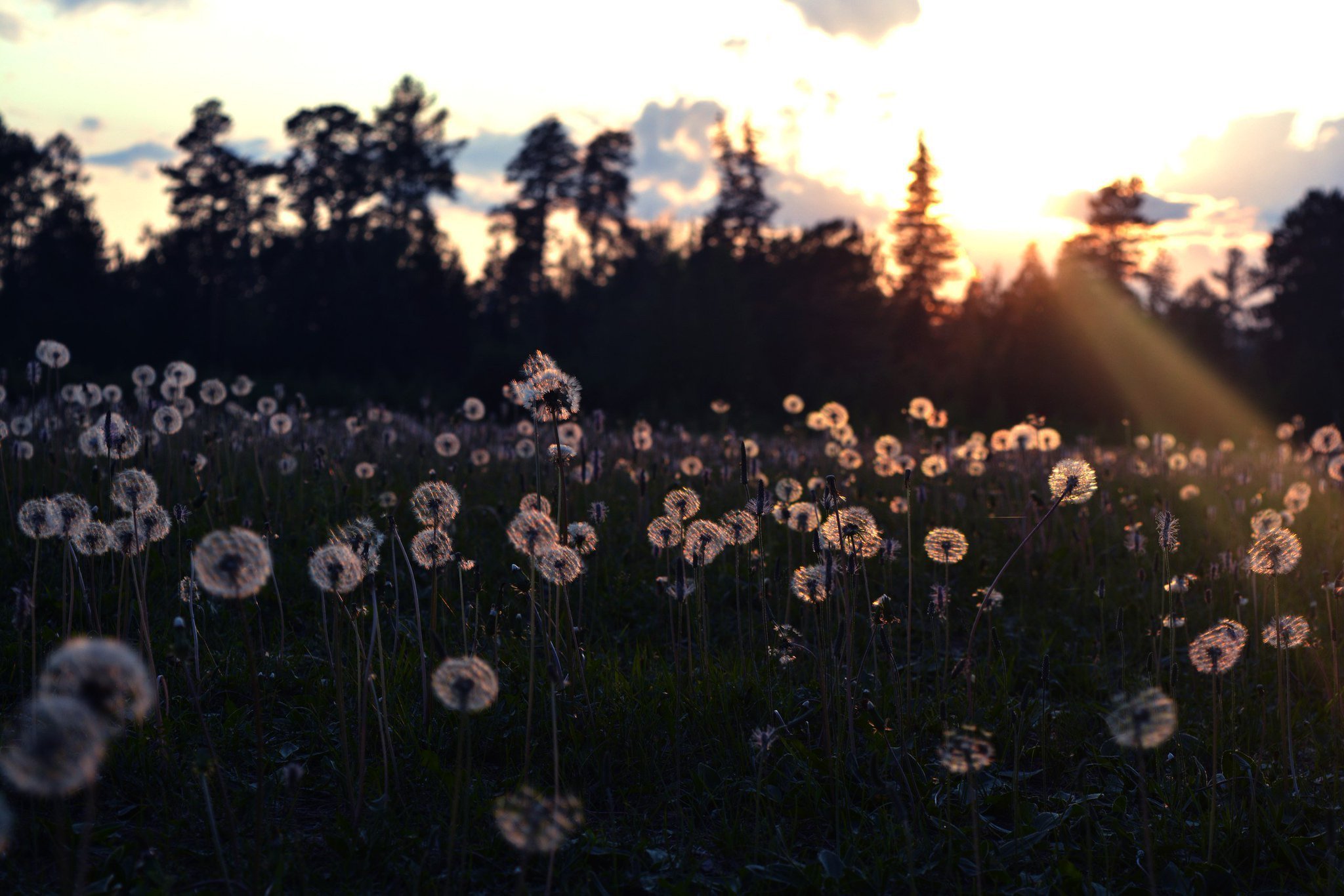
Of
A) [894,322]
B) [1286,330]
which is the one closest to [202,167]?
[894,322]

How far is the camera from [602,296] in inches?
1725

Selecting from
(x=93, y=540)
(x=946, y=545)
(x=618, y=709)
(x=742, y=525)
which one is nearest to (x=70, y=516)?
(x=93, y=540)

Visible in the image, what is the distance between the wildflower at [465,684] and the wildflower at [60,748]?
0.78m

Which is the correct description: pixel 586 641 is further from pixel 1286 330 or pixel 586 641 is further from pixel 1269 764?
pixel 1286 330

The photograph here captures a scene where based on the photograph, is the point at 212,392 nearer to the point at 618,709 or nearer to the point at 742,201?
the point at 618,709

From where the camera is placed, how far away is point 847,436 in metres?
8.01

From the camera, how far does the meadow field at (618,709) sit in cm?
264

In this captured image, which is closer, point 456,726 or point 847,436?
point 456,726

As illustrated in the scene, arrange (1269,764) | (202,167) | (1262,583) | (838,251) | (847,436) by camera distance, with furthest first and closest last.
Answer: (202,167) < (838,251) < (847,436) < (1262,583) < (1269,764)

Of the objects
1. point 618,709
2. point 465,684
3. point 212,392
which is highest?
point 212,392

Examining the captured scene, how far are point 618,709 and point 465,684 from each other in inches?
58.3

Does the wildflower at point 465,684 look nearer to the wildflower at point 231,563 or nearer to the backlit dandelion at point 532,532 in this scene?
the wildflower at point 231,563

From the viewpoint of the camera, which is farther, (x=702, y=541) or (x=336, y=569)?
(x=702, y=541)

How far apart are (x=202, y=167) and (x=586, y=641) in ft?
168
